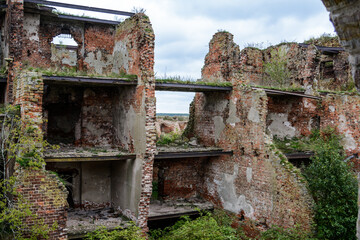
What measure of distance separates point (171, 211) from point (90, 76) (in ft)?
21.0

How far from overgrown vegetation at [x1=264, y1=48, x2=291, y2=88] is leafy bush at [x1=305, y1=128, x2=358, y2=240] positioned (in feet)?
26.3

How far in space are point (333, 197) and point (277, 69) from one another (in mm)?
10368

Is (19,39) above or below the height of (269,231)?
above

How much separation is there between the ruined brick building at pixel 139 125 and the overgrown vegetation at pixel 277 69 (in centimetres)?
110

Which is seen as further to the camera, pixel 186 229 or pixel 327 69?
pixel 327 69

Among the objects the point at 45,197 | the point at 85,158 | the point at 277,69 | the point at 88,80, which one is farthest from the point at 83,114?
the point at 277,69

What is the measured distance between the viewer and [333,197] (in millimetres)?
10641

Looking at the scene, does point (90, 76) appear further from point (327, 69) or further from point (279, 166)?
point (327, 69)

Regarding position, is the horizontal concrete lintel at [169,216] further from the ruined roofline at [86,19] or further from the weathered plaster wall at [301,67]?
the ruined roofline at [86,19]

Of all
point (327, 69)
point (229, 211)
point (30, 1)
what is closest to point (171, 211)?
point (229, 211)

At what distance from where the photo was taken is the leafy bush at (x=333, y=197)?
10234 millimetres

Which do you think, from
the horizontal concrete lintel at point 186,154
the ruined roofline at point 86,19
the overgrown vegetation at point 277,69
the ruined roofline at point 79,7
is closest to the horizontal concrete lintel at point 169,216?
the horizontal concrete lintel at point 186,154

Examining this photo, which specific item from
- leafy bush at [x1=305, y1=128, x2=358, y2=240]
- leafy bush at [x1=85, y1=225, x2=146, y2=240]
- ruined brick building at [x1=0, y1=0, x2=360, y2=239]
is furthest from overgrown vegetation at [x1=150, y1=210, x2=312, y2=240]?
leafy bush at [x1=85, y1=225, x2=146, y2=240]

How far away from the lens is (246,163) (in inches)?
516
